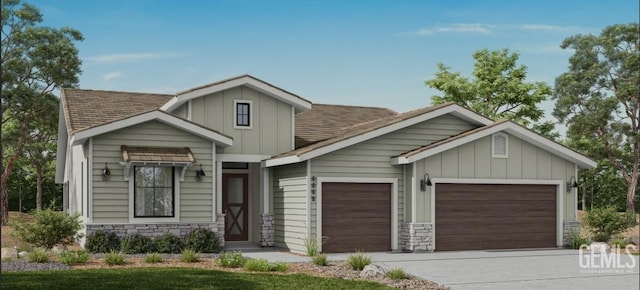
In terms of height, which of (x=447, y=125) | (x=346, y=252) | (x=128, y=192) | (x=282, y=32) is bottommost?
(x=346, y=252)

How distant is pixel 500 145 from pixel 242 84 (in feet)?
23.6

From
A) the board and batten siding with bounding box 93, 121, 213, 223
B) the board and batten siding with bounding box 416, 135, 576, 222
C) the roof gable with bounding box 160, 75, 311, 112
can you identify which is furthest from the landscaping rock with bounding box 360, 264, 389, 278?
the roof gable with bounding box 160, 75, 311, 112

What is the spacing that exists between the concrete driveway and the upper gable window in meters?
2.60

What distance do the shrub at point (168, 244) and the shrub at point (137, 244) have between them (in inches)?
6.9

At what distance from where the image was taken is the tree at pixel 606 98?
40.6m

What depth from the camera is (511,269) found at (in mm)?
13555

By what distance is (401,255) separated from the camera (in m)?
16.7

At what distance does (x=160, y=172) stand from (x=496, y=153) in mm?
8826

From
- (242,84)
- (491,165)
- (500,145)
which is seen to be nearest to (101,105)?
(242,84)

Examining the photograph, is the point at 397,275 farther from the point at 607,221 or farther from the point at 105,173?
the point at 607,221

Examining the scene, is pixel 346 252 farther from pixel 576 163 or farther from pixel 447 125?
pixel 576 163

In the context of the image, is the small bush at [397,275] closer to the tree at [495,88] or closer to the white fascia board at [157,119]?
the white fascia board at [157,119]

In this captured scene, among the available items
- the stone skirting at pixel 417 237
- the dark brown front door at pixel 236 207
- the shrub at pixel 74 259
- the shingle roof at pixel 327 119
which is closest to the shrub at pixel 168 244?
the shrub at pixel 74 259

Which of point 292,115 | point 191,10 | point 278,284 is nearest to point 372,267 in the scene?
point 278,284
